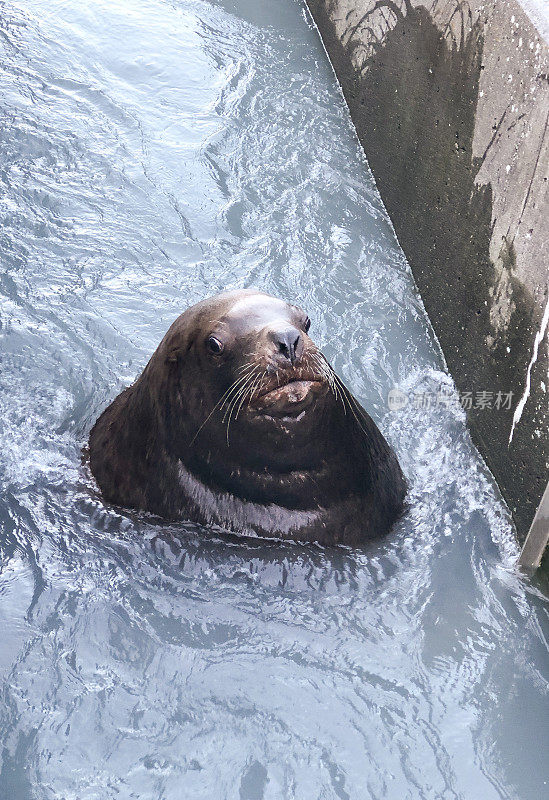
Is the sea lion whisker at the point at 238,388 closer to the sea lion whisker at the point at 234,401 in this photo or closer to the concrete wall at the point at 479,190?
the sea lion whisker at the point at 234,401

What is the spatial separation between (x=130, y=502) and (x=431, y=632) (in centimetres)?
152

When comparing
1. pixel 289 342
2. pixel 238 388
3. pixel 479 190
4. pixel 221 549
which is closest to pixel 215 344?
pixel 238 388

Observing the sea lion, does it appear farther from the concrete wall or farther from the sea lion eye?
the concrete wall

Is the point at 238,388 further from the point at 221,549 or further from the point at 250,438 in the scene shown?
the point at 221,549

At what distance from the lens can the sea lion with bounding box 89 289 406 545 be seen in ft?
14.1

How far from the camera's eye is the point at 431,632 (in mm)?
4707

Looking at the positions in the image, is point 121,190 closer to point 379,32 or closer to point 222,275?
point 222,275

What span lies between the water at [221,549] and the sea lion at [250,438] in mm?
149

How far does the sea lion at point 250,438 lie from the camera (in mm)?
4289

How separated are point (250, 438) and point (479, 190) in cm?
262

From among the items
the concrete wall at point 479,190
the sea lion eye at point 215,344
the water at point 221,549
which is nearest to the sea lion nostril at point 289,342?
the sea lion eye at point 215,344

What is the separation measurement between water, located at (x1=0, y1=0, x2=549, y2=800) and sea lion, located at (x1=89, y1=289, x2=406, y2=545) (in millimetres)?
149

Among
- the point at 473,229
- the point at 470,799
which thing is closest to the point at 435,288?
the point at 473,229

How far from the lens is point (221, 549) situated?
481 cm
